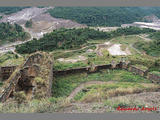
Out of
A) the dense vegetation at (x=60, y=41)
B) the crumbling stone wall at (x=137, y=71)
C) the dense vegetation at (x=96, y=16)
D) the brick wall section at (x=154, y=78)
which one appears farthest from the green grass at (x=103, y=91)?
the dense vegetation at (x=96, y=16)

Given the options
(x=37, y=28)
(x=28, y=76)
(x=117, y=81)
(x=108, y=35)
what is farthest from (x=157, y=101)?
(x=37, y=28)

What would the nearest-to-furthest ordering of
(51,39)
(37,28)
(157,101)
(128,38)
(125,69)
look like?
(157,101), (125,69), (51,39), (128,38), (37,28)

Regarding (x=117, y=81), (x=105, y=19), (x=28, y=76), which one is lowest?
(x=117, y=81)

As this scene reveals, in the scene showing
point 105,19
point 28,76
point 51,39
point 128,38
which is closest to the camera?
point 28,76

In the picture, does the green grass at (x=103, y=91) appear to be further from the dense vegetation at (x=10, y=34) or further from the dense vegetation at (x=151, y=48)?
the dense vegetation at (x=10, y=34)

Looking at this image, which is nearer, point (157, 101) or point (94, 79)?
point (157, 101)

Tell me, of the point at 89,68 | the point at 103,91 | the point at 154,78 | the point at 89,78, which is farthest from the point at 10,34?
the point at 154,78

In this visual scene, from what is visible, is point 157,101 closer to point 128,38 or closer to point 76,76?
point 76,76

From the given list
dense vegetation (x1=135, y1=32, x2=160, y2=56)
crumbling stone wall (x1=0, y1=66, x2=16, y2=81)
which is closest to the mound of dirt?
dense vegetation (x1=135, y1=32, x2=160, y2=56)
